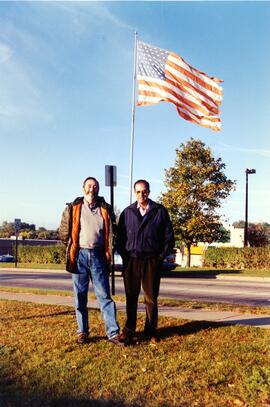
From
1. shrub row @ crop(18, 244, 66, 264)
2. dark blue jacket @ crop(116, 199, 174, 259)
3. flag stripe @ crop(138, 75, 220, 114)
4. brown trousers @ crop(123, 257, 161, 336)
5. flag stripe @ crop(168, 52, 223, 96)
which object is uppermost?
flag stripe @ crop(168, 52, 223, 96)

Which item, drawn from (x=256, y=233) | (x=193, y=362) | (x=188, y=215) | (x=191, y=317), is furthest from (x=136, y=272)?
(x=256, y=233)

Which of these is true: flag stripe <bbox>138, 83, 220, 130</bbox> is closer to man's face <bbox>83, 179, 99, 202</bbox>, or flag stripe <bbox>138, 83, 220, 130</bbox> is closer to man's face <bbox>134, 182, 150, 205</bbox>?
man's face <bbox>134, 182, 150, 205</bbox>

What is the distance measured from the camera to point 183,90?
30.9 feet

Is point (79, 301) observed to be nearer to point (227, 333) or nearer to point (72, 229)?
point (72, 229)

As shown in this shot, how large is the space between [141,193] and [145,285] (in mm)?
1132

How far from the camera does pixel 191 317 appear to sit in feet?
25.3

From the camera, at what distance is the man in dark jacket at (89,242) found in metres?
5.68

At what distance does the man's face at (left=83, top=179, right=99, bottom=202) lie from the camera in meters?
5.65

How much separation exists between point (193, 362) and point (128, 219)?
6.20 ft

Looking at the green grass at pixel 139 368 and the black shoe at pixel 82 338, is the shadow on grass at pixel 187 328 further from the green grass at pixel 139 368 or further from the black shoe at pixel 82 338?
the black shoe at pixel 82 338

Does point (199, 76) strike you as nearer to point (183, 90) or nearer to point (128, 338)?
point (183, 90)

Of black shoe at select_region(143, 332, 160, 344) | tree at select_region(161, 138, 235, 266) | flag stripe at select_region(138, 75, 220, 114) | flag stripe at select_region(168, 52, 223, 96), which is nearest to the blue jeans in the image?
black shoe at select_region(143, 332, 160, 344)

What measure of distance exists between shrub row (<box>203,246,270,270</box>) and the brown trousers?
22.4 metres

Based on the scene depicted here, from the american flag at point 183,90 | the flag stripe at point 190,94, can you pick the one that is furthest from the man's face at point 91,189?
the flag stripe at point 190,94
